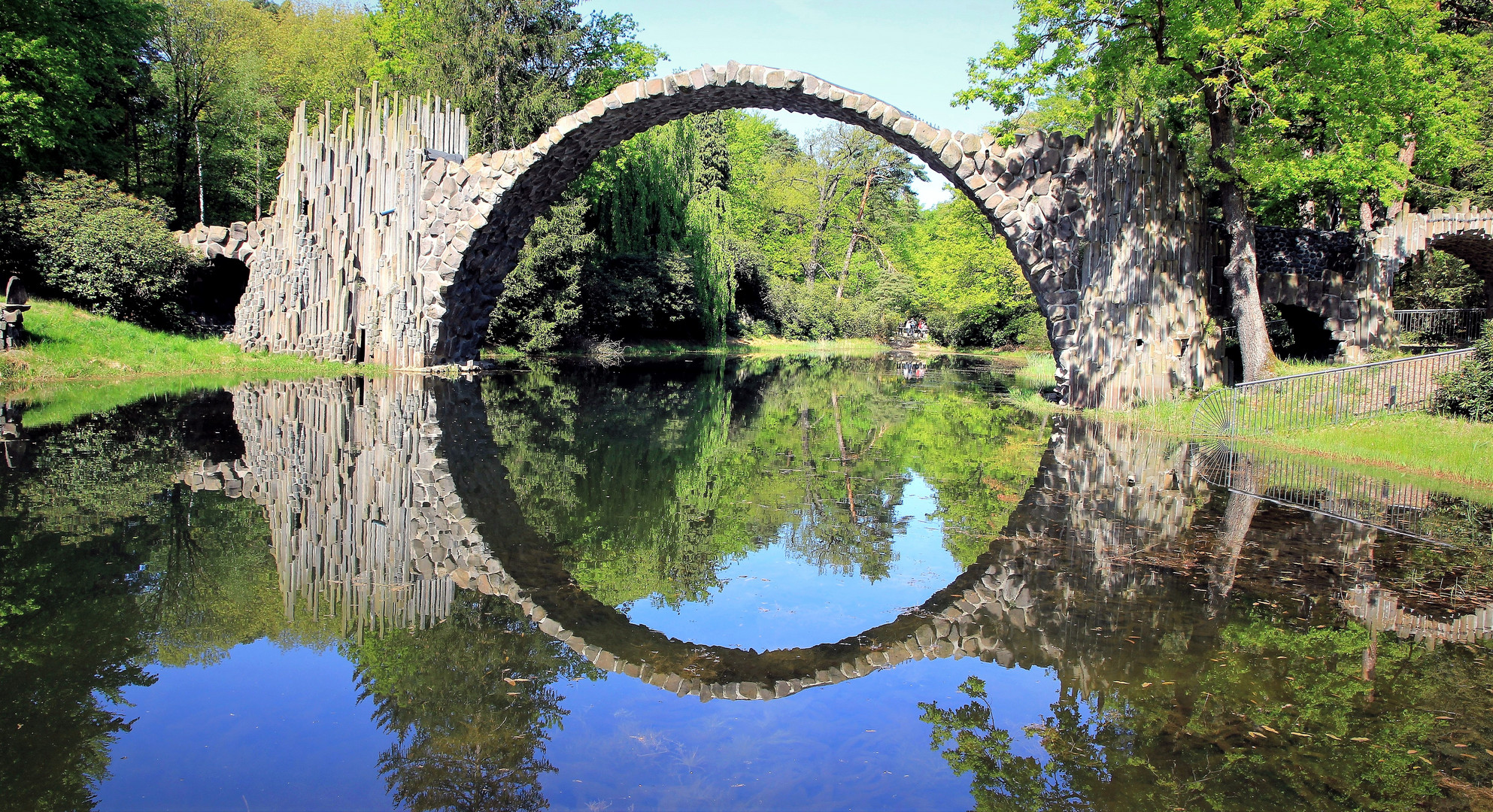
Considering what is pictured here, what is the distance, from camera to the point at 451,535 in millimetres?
6320

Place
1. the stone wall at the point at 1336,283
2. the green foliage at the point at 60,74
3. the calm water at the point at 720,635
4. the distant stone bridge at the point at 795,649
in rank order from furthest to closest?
1. the green foliage at the point at 60,74
2. the stone wall at the point at 1336,283
3. the distant stone bridge at the point at 795,649
4. the calm water at the point at 720,635

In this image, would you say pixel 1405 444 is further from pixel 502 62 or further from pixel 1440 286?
pixel 502 62

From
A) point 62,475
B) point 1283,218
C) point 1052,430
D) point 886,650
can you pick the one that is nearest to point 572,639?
point 886,650

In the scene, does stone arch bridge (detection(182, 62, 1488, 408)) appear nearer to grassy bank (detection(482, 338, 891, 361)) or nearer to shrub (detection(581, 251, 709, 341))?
grassy bank (detection(482, 338, 891, 361))

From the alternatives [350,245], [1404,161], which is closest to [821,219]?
[1404,161]

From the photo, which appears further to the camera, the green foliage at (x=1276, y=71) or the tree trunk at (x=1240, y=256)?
the tree trunk at (x=1240, y=256)

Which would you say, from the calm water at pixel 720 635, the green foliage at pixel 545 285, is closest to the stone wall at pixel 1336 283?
the calm water at pixel 720 635

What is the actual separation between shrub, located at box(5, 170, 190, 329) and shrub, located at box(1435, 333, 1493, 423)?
23678 millimetres

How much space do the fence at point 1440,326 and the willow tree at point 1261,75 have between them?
23.5ft

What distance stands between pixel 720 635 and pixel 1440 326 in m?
25.8

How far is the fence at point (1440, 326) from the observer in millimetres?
22125

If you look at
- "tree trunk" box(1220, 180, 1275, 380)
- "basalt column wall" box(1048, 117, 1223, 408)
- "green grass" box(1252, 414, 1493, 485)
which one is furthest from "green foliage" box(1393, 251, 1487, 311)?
"green grass" box(1252, 414, 1493, 485)

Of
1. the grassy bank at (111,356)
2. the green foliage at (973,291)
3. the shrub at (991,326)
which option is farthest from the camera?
the shrub at (991,326)

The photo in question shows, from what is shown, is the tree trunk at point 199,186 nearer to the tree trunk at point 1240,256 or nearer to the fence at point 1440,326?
the tree trunk at point 1240,256
